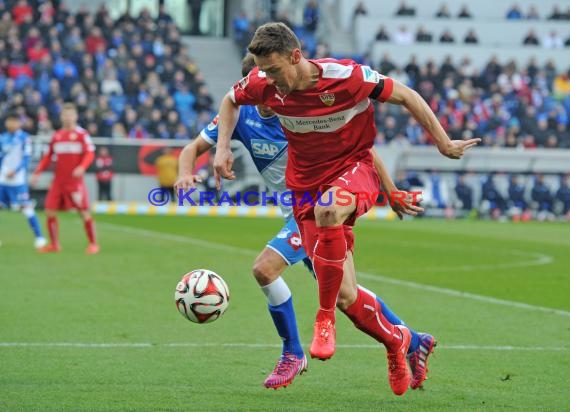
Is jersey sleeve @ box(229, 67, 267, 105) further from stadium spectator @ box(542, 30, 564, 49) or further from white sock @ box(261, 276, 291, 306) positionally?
stadium spectator @ box(542, 30, 564, 49)

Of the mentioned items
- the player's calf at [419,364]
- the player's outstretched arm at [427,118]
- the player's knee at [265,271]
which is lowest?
the player's calf at [419,364]

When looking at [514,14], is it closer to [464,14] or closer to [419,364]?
[464,14]

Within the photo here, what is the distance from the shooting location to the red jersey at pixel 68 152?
18328 millimetres

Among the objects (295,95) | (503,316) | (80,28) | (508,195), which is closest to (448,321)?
(503,316)

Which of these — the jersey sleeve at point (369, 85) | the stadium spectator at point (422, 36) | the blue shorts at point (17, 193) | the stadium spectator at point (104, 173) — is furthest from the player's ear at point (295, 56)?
the stadium spectator at point (422, 36)

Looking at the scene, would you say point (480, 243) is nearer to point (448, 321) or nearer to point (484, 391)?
point (448, 321)

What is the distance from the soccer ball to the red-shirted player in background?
10365 mm

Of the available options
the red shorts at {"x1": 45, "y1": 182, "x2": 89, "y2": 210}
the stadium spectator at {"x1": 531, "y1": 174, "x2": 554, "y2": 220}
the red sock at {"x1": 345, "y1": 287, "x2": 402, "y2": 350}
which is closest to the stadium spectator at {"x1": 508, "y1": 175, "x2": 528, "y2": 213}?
the stadium spectator at {"x1": 531, "y1": 174, "x2": 554, "y2": 220}

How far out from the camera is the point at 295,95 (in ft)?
22.6

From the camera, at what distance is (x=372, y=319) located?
22.8 feet

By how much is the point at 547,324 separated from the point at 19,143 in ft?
38.1

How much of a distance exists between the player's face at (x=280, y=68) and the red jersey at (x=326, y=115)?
163 millimetres

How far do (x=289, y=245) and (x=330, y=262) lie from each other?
1074 mm

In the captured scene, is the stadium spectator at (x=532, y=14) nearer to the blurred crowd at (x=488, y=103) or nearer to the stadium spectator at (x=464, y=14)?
the stadium spectator at (x=464, y=14)
